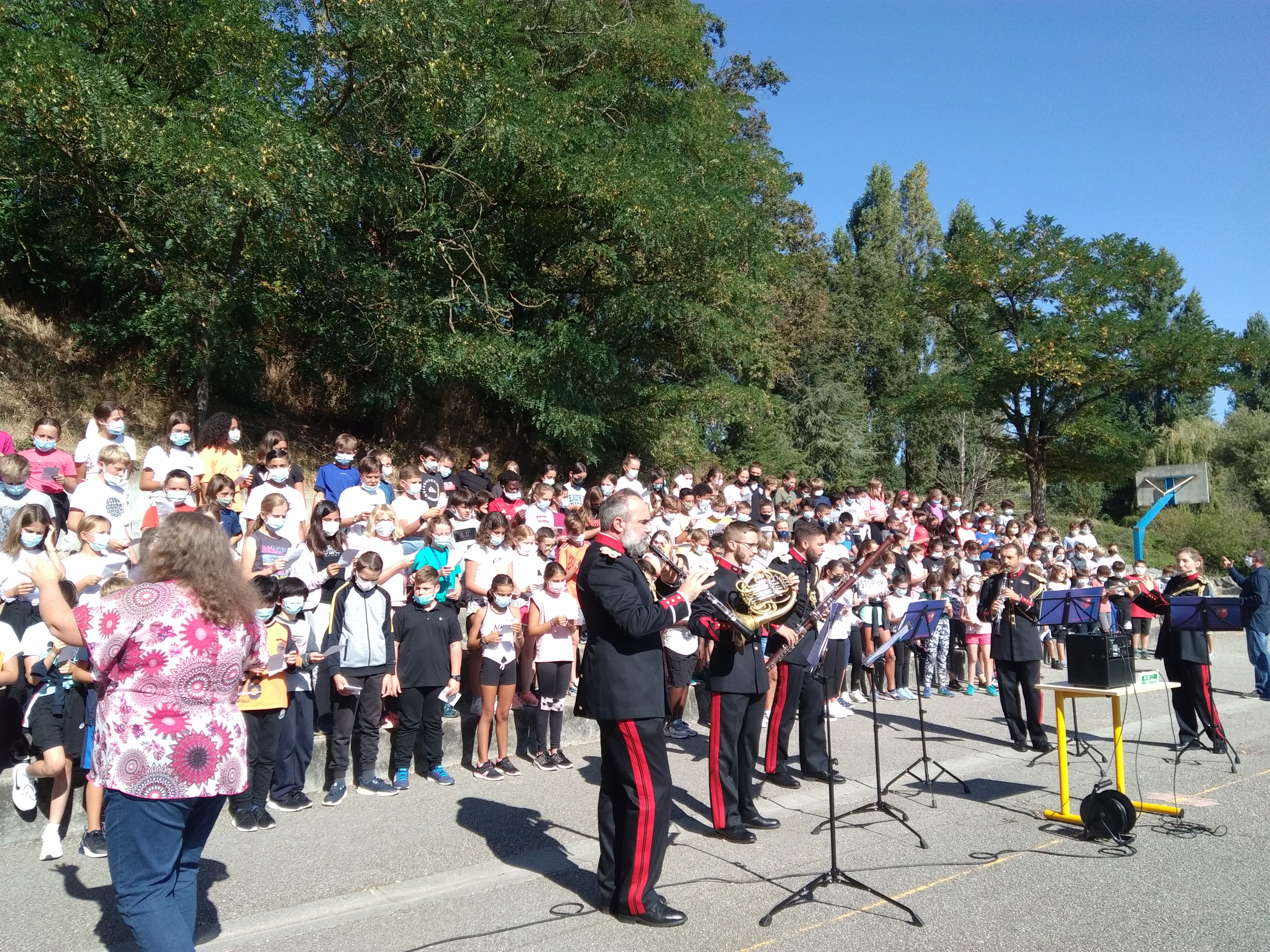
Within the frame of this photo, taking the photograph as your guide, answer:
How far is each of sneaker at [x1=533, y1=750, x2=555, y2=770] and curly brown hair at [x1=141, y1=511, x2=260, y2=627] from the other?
4953 millimetres

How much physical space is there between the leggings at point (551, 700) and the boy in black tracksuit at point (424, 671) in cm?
87

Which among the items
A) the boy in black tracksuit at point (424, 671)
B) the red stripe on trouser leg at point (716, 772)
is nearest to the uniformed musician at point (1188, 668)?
the red stripe on trouser leg at point (716, 772)

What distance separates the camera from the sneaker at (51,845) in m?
5.78

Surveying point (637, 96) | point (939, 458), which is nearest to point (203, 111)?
point (637, 96)

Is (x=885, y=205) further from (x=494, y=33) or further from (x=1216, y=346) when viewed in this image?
(x=494, y=33)

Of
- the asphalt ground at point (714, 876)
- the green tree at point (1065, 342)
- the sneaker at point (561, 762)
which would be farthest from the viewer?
Result: the green tree at point (1065, 342)

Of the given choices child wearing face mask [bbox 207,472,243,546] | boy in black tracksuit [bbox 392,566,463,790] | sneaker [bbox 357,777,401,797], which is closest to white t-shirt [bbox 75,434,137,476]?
child wearing face mask [bbox 207,472,243,546]

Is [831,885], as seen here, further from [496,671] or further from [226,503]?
[226,503]

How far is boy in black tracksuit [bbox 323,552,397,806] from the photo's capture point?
23.7 feet

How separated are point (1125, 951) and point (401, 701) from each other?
5.11m

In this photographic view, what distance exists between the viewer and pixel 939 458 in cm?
4019

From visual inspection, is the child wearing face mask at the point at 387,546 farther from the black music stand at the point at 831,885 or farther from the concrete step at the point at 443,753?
the black music stand at the point at 831,885

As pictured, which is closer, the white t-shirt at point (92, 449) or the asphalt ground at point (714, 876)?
the asphalt ground at point (714, 876)

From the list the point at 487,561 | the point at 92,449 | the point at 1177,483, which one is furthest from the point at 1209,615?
the point at 1177,483
